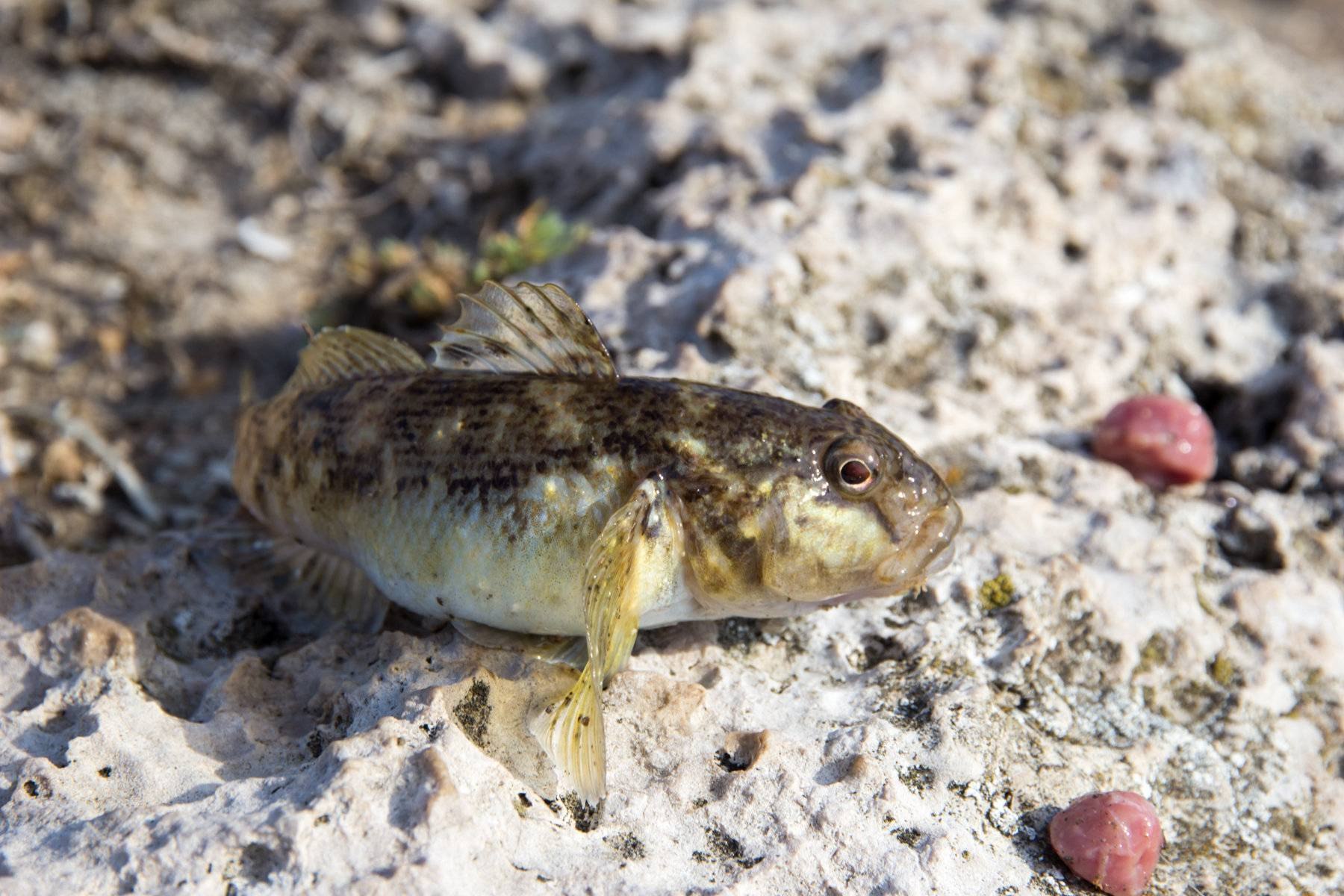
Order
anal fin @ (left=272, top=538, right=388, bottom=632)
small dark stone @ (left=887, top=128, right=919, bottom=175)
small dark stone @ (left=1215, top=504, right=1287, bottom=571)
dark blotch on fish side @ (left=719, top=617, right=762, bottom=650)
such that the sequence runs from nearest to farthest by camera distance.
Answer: dark blotch on fish side @ (left=719, top=617, right=762, bottom=650) → anal fin @ (left=272, top=538, right=388, bottom=632) → small dark stone @ (left=1215, top=504, right=1287, bottom=571) → small dark stone @ (left=887, top=128, right=919, bottom=175)

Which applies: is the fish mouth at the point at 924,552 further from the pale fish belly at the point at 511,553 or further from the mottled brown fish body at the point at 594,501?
the pale fish belly at the point at 511,553

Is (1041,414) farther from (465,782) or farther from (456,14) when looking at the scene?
(456,14)

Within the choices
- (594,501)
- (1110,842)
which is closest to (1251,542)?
(1110,842)

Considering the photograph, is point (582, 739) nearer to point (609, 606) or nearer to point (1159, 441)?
point (609, 606)

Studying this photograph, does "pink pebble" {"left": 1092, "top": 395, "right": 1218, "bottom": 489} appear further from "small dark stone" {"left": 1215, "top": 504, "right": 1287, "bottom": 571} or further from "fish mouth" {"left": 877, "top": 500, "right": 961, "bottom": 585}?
"fish mouth" {"left": 877, "top": 500, "right": 961, "bottom": 585}

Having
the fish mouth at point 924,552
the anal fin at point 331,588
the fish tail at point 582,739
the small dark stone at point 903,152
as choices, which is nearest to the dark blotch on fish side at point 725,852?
the fish tail at point 582,739

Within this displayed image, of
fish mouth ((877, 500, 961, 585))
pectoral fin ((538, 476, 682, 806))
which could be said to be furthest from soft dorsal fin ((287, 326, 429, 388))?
fish mouth ((877, 500, 961, 585))

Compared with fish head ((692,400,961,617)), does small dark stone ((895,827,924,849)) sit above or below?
below

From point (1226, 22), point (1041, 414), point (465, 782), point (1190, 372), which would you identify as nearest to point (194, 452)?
point (465, 782)
